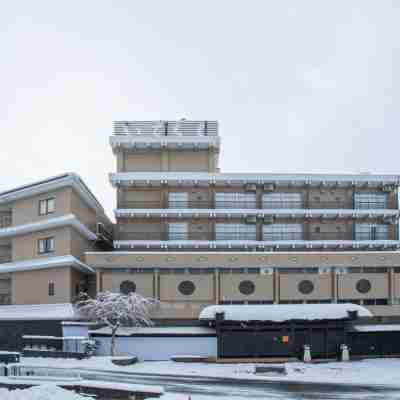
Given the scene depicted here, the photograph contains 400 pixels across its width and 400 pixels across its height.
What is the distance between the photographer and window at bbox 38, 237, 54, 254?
187 ft

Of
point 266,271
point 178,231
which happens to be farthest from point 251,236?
point 266,271

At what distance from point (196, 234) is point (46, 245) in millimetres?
15693

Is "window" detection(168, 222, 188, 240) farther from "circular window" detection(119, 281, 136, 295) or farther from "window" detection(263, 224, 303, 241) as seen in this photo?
"circular window" detection(119, 281, 136, 295)

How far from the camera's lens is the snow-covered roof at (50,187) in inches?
2181

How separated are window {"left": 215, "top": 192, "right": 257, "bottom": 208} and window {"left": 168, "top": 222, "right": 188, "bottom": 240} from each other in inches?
153

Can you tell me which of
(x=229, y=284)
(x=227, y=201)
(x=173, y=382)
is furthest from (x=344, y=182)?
(x=173, y=382)

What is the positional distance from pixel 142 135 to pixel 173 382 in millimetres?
33586

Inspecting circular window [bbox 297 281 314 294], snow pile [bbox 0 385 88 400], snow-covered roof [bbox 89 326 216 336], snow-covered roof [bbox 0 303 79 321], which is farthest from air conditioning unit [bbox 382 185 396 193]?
snow pile [bbox 0 385 88 400]

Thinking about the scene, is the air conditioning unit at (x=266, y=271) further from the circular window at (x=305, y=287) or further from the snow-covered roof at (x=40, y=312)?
the snow-covered roof at (x=40, y=312)

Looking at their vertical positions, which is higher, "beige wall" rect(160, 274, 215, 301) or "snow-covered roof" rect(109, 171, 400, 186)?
"snow-covered roof" rect(109, 171, 400, 186)

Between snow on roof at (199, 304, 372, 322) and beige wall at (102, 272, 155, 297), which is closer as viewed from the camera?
snow on roof at (199, 304, 372, 322)

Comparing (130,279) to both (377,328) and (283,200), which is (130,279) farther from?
(377,328)

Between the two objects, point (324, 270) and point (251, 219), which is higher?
point (251, 219)

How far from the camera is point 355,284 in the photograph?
60.3 m
